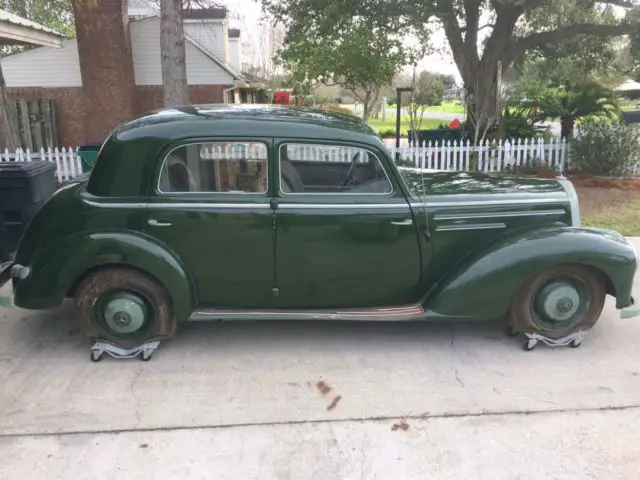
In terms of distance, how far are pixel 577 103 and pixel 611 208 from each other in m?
3.64

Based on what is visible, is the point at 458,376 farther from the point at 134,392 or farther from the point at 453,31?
the point at 453,31

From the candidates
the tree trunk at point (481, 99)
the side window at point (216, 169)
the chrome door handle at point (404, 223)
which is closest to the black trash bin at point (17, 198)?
the side window at point (216, 169)

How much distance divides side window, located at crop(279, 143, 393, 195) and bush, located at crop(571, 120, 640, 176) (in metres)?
8.22

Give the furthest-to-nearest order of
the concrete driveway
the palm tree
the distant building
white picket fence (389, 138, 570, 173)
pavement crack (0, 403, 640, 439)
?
the distant building, the palm tree, white picket fence (389, 138, 570, 173), pavement crack (0, 403, 640, 439), the concrete driveway

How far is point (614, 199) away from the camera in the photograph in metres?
9.05

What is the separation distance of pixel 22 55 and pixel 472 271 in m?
16.9

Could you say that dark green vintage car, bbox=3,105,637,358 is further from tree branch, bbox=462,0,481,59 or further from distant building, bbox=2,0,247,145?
distant building, bbox=2,0,247,145

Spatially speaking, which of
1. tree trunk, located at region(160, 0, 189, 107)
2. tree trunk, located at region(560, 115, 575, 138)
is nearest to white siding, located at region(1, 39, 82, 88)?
tree trunk, located at region(160, 0, 189, 107)

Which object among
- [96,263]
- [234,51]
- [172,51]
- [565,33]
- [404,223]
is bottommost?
[96,263]

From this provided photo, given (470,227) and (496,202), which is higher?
(496,202)

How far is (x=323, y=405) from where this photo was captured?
3.44m

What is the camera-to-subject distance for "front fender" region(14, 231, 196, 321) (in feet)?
12.4

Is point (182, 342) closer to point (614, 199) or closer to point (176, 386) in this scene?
point (176, 386)

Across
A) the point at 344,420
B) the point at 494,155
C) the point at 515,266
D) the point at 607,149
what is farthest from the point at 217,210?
the point at 607,149
